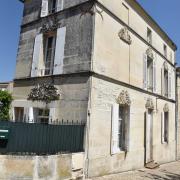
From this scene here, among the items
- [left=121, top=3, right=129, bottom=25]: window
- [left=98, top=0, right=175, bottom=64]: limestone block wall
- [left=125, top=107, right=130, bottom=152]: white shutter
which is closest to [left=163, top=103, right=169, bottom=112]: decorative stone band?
[left=98, top=0, right=175, bottom=64]: limestone block wall

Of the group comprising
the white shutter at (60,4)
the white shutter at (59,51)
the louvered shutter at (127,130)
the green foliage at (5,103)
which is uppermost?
the white shutter at (60,4)

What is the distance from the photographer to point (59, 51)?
9.54 meters

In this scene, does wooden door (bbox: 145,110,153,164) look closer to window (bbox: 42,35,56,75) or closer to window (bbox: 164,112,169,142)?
window (bbox: 164,112,169,142)

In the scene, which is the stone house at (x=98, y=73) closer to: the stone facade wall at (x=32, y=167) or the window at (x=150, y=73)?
the window at (x=150, y=73)

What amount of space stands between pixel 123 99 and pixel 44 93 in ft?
10.5

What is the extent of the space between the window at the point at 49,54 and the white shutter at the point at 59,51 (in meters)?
0.54

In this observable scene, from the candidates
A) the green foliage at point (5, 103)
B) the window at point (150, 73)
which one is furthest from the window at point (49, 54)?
the window at point (150, 73)

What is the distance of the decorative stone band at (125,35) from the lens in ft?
34.1

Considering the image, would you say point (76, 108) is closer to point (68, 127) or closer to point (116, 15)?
point (68, 127)

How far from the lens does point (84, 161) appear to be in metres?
7.98

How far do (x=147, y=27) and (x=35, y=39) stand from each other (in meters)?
5.98

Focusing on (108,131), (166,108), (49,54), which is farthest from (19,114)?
(166,108)

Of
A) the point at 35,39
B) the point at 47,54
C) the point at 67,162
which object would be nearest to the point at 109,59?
the point at 47,54

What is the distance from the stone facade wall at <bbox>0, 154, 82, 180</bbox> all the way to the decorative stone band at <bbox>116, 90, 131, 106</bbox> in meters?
3.70
